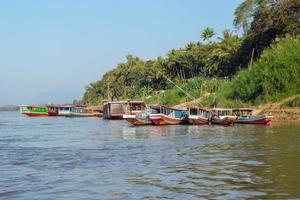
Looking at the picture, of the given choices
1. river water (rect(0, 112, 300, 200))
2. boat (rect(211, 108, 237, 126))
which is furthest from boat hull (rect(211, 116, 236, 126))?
river water (rect(0, 112, 300, 200))

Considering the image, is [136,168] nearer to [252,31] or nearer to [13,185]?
[13,185]

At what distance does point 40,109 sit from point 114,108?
73.0ft

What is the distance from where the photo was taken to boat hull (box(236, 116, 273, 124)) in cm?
3338

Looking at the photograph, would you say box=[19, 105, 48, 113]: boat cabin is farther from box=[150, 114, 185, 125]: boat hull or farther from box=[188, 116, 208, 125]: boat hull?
box=[188, 116, 208, 125]: boat hull

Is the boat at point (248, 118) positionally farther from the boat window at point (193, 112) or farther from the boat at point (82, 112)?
the boat at point (82, 112)

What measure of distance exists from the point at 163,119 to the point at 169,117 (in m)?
0.60

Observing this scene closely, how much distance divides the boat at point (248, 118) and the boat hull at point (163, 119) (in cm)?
453

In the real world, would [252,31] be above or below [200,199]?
above

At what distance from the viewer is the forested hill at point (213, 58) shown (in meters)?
46.9

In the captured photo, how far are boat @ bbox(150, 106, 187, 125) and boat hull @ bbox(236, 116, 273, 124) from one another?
4099 mm

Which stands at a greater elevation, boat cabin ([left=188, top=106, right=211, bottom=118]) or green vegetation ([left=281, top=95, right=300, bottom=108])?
green vegetation ([left=281, top=95, right=300, bottom=108])

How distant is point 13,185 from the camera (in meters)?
11.5

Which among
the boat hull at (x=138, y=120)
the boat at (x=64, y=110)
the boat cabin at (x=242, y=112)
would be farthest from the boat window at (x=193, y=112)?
the boat at (x=64, y=110)

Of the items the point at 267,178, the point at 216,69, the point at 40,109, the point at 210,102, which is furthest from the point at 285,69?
the point at 40,109
